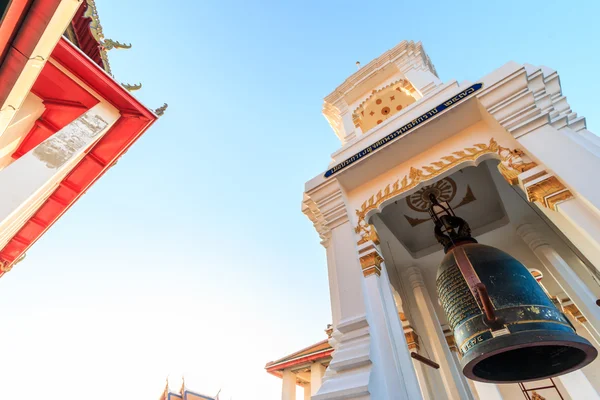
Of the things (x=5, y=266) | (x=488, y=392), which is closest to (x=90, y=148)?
(x=5, y=266)

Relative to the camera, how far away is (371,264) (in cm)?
281

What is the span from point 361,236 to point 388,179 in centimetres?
79

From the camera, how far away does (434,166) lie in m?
3.06

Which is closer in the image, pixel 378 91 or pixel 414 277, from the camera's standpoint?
pixel 414 277

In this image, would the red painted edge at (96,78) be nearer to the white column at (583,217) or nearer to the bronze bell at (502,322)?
the bronze bell at (502,322)

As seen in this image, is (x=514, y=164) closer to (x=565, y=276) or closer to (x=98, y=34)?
(x=565, y=276)

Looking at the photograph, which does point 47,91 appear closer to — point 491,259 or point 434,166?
point 434,166

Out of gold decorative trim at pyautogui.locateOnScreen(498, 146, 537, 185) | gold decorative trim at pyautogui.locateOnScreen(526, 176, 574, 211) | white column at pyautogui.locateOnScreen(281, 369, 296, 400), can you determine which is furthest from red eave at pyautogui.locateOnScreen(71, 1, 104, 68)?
white column at pyautogui.locateOnScreen(281, 369, 296, 400)

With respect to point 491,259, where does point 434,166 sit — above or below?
above

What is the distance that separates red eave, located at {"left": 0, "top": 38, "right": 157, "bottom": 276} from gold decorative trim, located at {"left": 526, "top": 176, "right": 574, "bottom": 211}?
17.1ft

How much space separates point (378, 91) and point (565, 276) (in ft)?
14.3

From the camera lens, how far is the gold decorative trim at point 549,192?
2137mm

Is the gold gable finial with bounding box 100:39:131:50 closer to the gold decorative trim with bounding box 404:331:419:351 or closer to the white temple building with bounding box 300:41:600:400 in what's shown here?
the white temple building with bounding box 300:41:600:400

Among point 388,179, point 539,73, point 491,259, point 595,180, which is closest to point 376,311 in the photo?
point 491,259
